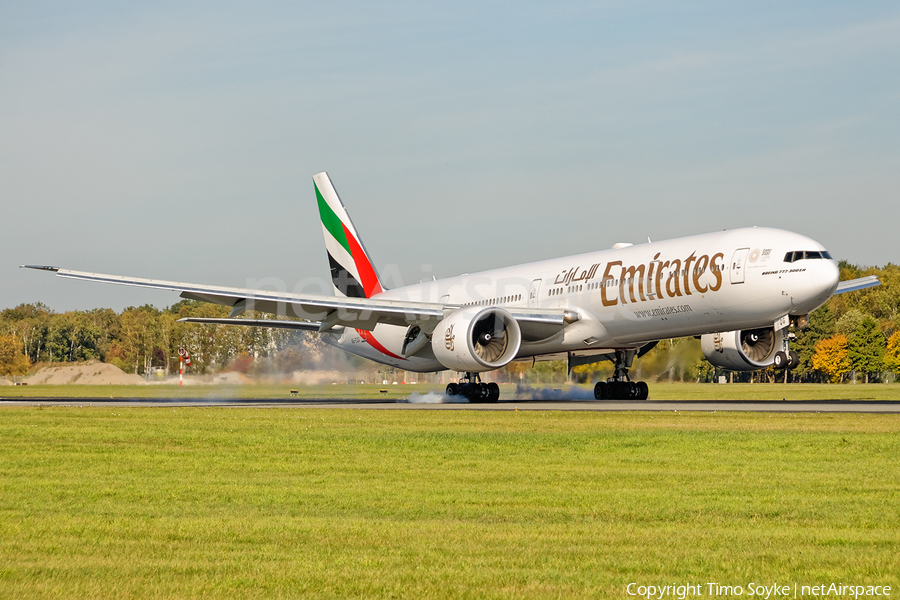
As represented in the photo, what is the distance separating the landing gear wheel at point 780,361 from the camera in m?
28.3

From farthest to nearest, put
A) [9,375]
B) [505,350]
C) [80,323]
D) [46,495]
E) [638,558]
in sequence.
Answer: [80,323], [9,375], [505,350], [46,495], [638,558]

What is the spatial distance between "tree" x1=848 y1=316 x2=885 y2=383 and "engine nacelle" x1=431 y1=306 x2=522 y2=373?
68070 millimetres

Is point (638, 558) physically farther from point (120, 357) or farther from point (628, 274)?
point (120, 357)

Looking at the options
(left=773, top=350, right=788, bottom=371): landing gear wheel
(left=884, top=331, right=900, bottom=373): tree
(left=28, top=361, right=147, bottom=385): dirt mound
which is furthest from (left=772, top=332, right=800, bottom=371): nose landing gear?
(left=884, top=331, right=900, bottom=373): tree

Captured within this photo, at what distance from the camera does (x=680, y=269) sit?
3134 cm

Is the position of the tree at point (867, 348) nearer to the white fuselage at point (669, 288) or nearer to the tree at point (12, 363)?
the white fuselage at point (669, 288)

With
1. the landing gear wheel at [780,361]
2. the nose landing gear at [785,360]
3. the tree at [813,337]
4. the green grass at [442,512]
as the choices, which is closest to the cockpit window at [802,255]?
the nose landing gear at [785,360]

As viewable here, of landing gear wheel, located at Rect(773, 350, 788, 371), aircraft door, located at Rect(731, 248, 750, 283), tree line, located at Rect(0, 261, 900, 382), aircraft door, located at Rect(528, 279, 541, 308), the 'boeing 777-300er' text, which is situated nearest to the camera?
landing gear wheel, located at Rect(773, 350, 788, 371)

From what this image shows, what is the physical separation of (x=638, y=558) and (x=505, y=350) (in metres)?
25.9

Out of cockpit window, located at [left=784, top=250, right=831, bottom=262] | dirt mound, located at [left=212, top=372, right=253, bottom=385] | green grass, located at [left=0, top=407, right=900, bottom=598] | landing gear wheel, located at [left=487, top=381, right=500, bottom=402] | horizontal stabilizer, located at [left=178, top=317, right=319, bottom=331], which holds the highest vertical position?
cockpit window, located at [left=784, top=250, right=831, bottom=262]

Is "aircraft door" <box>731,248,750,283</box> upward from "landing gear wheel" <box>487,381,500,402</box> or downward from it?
upward

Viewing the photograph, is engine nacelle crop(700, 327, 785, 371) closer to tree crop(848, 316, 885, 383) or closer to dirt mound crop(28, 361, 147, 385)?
dirt mound crop(28, 361, 147, 385)

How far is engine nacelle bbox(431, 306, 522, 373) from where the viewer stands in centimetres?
3238

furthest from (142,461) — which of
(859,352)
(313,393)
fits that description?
(859,352)
